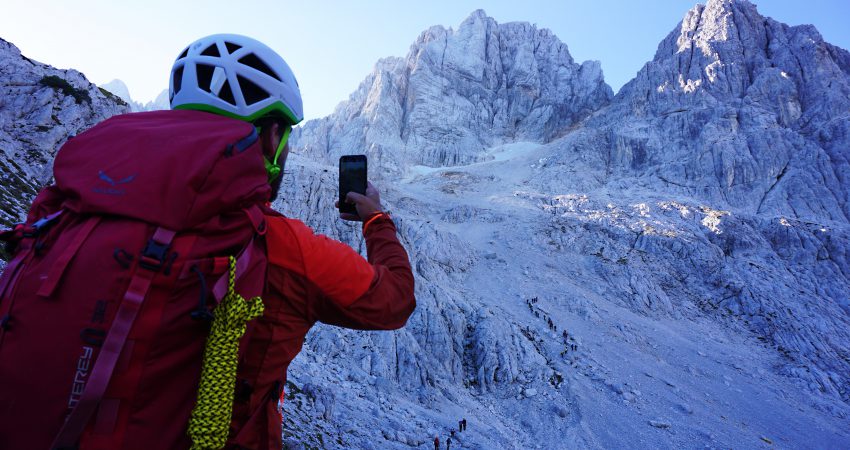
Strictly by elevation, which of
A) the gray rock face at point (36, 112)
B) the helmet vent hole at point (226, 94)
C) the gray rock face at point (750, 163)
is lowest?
the gray rock face at point (36, 112)

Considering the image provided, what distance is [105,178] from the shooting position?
189 centimetres

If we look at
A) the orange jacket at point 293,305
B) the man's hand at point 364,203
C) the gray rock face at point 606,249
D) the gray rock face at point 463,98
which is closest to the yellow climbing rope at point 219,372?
the orange jacket at point 293,305

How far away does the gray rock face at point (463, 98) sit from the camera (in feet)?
350

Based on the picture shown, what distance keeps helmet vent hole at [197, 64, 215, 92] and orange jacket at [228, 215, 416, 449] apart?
1.16m

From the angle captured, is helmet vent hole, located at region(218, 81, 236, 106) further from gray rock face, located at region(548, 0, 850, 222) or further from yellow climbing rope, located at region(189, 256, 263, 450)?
gray rock face, located at region(548, 0, 850, 222)

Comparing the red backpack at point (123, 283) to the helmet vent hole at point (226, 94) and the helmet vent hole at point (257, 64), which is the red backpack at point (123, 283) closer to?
the helmet vent hole at point (226, 94)

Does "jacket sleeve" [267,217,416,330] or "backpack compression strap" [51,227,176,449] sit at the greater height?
"jacket sleeve" [267,217,416,330]

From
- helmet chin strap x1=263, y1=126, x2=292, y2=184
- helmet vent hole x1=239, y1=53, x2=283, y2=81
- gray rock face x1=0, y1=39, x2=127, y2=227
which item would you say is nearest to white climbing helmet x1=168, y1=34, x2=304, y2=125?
helmet vent hole x1=239, y1=53, x2=283, y2=81

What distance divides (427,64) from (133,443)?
127 meters

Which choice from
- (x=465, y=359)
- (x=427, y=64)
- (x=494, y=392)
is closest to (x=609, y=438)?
(x=494, y=392)

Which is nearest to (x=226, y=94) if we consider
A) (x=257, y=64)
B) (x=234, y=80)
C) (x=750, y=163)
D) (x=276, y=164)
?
(x=234, y=80)

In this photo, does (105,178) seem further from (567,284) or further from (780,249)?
(780,249)

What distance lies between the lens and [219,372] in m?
1.90

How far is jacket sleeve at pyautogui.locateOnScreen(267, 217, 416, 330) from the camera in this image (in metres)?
2.27
